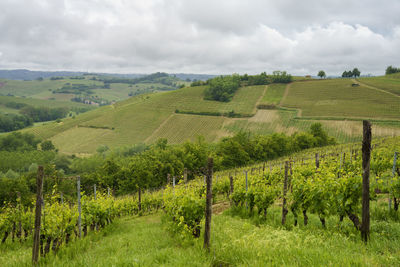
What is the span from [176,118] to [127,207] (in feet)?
278

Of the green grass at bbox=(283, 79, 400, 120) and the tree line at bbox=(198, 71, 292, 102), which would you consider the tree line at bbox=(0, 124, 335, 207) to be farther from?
the tree line at bbox=(198, 71, 292, 102)

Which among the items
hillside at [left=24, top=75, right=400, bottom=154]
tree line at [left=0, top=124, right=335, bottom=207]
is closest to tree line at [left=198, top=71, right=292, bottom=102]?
hillside at [left=24, top=75, right=400, bottom=154]

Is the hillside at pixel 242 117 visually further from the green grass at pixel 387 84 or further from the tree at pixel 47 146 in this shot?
the green grass at pixel 387 84

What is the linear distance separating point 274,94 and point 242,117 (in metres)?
25.7

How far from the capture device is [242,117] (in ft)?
319

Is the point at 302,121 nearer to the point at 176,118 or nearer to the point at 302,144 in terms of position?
the point at 302,144

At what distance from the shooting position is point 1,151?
87750 mm

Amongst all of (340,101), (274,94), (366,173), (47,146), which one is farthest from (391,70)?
(47,146)

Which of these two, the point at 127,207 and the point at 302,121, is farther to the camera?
the point at 302,121

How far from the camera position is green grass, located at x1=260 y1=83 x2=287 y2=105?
10459 centimetres

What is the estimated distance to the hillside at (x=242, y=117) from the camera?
3157 inches

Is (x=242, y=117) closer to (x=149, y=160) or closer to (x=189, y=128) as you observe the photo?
(x=189, y=128)

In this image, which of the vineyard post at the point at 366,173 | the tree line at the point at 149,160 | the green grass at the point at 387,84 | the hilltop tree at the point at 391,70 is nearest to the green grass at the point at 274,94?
the tree line at the point at 149,160

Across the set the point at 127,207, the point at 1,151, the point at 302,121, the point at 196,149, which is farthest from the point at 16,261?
the point at 1,151
